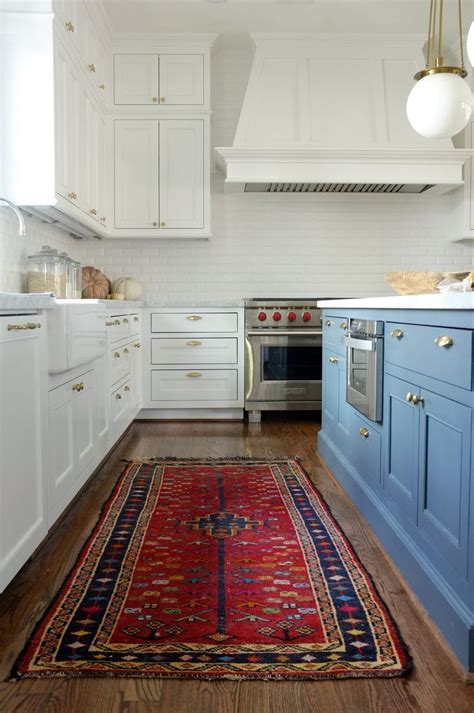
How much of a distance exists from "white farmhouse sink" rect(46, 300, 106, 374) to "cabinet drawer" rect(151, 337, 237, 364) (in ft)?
5.75

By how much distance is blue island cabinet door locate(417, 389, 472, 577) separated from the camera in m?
1.55

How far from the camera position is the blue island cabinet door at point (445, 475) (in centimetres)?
155

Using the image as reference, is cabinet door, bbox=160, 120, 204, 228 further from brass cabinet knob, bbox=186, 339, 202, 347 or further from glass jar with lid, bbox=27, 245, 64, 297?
glass jar with lid, bbox=27, 245, 64, 297

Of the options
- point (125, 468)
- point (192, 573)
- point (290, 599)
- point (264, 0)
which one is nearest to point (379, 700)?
point (290, 599)

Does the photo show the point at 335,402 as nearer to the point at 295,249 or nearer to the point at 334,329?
the point at 334,329

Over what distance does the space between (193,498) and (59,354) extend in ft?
3.34

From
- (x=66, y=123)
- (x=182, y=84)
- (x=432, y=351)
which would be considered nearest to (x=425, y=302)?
(x=432, y=351)

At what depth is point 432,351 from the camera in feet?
5.96

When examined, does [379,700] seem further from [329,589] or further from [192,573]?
[192,573]

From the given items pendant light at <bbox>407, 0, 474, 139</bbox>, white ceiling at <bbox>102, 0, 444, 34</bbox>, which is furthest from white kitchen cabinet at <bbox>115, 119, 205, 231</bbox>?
pendant light at <bbox>407, 0, 474, 139</bbox>

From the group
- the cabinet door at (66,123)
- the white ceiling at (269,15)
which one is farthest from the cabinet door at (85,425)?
the white ceiling at (269,15)

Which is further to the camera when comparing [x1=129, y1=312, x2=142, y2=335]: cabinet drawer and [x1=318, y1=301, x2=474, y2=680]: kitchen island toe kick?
[x1=129, y1=312, x2=142, y2=335]: cabinet drawer

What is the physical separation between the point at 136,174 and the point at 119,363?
1770mm

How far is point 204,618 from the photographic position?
175cm
